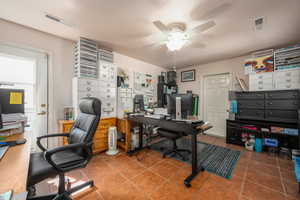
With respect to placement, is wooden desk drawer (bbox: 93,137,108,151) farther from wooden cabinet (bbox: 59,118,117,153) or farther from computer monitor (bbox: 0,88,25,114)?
computer monitor (bbox: 0,88,25,114)

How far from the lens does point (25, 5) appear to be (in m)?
1.60

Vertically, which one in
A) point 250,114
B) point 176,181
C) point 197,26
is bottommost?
point 176,181

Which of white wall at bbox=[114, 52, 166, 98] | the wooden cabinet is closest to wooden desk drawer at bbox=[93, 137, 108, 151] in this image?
the wooden cabinet

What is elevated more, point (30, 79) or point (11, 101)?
point (30, 79)

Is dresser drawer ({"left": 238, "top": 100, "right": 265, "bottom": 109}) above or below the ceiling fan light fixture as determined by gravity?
below

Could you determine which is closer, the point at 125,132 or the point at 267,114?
the point at 125,132

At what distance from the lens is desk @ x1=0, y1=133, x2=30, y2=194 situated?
2.06 feet

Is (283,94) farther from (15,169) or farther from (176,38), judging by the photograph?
(15,169)

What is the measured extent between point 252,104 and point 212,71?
5.15 ft

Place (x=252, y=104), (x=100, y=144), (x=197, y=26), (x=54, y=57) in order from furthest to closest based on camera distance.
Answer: (x=252, y=104)
(x=100, y=144)
(x=54, y=57)
(x=197, y=26)

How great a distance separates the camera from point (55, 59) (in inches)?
93.3

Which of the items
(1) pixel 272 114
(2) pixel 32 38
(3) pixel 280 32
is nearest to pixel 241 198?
(1) pixel 272 114

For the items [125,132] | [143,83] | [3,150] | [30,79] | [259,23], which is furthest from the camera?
[143,83]

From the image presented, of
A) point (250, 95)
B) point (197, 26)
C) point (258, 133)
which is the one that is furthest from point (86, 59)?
point (258, 133)
